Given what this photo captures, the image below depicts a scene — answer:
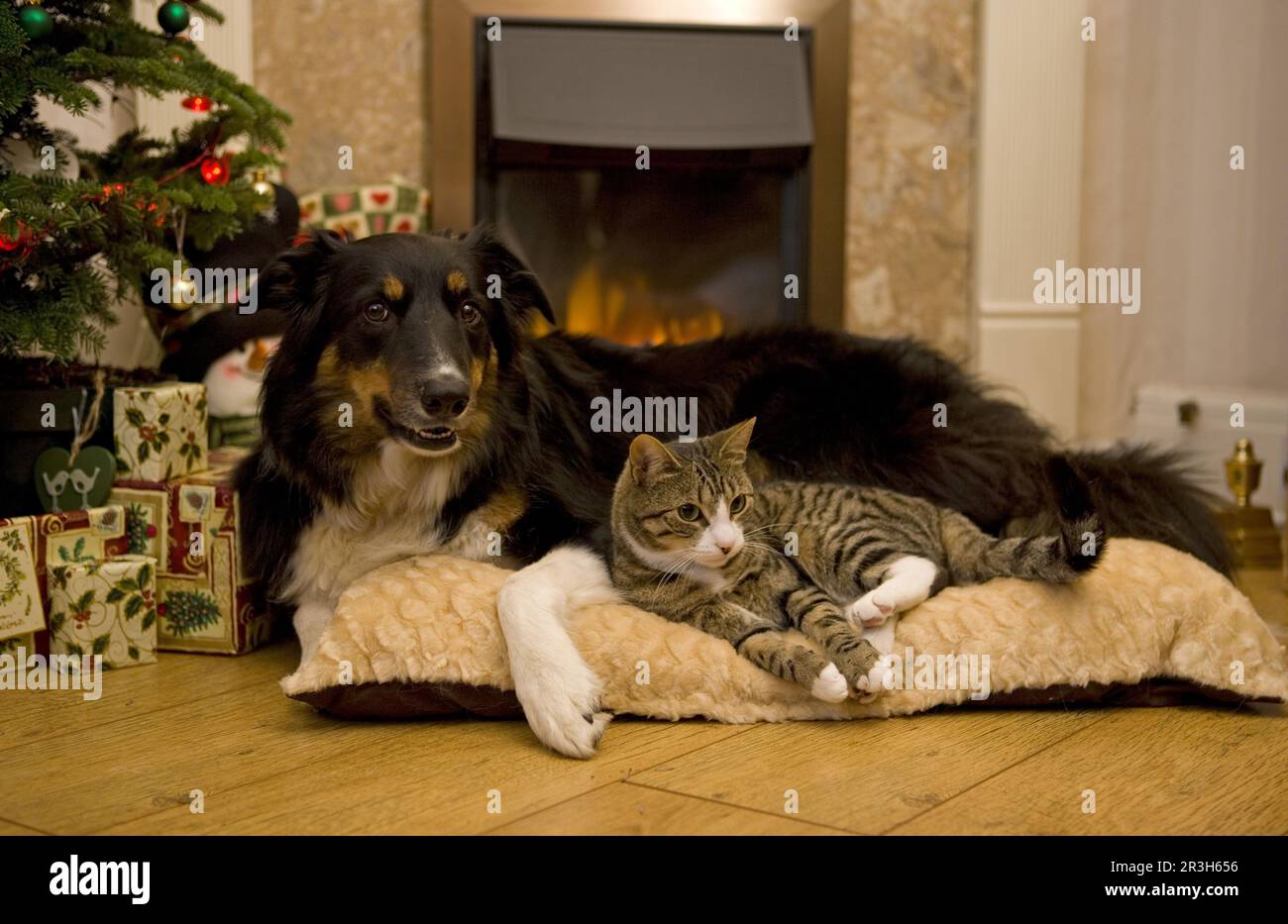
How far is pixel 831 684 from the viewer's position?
6.19 feet

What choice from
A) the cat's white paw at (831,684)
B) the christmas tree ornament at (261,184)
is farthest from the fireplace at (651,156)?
the cat's white paw at (831,684)

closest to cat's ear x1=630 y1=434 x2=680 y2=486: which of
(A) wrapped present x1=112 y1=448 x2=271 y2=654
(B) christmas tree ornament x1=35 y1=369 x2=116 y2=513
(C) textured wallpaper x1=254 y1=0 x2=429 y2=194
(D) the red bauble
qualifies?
(A) wrapped present x1=112 y1=448 x2=271 y2=654

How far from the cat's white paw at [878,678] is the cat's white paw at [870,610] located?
0.36 feet

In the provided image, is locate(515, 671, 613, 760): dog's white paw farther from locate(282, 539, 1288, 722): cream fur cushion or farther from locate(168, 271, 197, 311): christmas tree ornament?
locate(168, 271, 197, 311): christmas tree ornament

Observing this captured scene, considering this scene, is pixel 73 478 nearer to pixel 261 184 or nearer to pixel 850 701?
pixel 261 184

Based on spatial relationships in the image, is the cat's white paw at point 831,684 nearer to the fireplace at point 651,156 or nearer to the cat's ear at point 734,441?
the cat's ear at point 734,441

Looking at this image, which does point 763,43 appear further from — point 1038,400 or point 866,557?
point 866,557

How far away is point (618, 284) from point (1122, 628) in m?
2.93

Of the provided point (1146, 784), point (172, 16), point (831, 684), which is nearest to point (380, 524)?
point (831, 684)

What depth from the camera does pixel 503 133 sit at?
420 cm

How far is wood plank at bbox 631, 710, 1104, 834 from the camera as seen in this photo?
164 centimetres

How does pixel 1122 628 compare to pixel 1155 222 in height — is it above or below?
below

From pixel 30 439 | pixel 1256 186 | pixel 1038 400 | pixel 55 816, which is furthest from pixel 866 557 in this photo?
pixel 1038 400

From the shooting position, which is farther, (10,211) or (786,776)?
(10,211)
